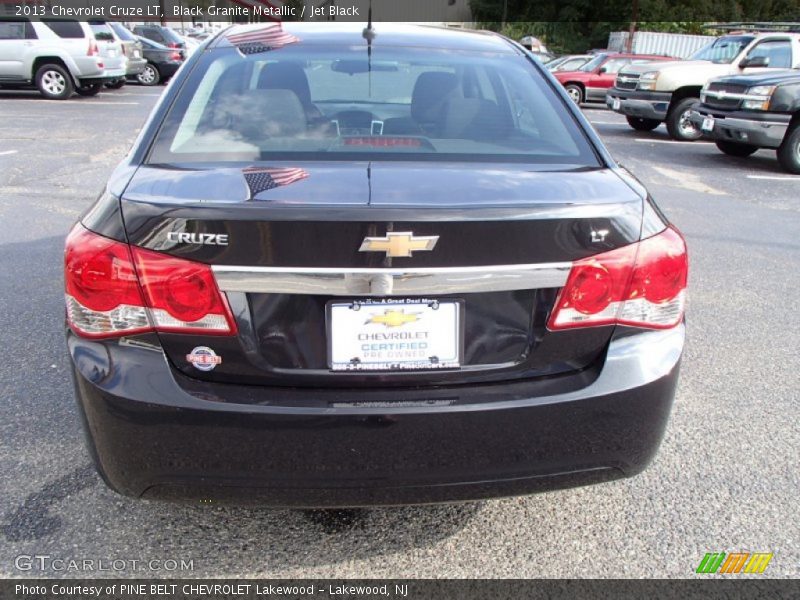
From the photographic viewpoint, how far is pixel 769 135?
9.38 meters

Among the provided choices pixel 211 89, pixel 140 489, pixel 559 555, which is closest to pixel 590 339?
pixel 559 555

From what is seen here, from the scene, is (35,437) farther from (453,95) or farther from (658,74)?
(658,74)

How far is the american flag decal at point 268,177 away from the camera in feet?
6.10

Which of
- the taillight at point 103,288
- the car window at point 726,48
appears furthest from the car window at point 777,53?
the taillight at point 103,288

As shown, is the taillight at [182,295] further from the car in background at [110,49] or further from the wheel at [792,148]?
the car in background at [110,49]

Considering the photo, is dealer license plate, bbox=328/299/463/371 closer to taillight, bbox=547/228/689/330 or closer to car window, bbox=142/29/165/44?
taillight, bbox=547/228/689/330

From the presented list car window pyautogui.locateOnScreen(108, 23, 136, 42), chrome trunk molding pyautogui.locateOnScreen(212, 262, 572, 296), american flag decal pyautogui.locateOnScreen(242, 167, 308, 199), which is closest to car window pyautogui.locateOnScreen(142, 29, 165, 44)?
car window pyautogui.locateOnScreen(108, 23, 136, 42)

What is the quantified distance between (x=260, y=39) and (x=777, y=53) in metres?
11.2

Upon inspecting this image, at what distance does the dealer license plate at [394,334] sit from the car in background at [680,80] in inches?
452

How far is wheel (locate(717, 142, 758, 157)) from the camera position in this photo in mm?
10954

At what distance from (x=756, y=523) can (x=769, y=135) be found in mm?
8463

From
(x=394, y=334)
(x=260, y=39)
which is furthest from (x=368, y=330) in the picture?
(x=260, y=39)

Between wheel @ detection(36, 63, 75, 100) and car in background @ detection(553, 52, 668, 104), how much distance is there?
463 inches

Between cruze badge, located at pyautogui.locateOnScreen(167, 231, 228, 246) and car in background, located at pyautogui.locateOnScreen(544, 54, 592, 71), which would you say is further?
car in background, located at pyautogui.locateOnScreen(544, 54, 592, 71)
